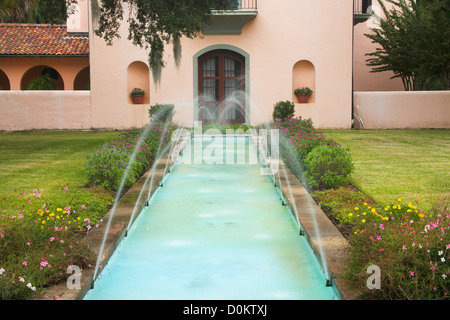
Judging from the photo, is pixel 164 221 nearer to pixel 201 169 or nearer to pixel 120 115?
pixel 201 169

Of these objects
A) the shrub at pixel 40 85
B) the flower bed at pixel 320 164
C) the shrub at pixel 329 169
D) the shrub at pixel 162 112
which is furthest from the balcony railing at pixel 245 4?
the shrub at pixel 329 169

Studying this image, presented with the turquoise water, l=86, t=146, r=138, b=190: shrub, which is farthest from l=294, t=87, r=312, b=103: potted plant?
l=86, t=146, r=138, b=190: shrub

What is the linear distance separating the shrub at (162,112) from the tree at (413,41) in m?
8.97

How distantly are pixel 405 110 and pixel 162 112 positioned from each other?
375 inches

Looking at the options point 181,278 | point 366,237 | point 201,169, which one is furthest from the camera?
point 201,169

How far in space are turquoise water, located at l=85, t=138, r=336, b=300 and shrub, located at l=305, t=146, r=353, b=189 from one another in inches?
26.2

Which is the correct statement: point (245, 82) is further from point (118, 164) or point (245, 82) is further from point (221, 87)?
point (118, 164)

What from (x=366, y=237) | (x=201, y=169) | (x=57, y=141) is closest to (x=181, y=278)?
(x=366, y=237)

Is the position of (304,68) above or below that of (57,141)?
above

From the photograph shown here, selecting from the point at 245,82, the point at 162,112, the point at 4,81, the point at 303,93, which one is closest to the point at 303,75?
the point at 303,93

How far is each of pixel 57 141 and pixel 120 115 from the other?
14.9 feet
